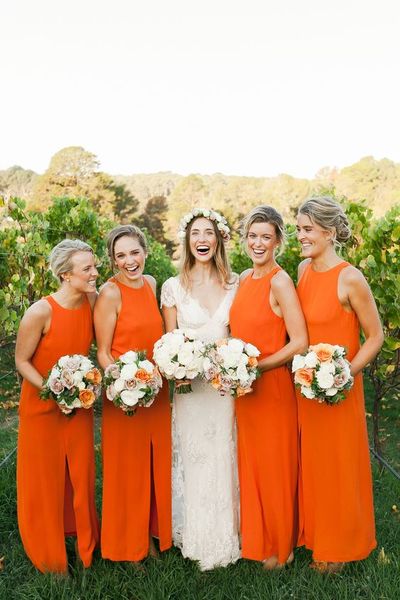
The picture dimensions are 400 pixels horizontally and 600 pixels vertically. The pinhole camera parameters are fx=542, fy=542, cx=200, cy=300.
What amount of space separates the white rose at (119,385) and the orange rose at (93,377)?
138 mm

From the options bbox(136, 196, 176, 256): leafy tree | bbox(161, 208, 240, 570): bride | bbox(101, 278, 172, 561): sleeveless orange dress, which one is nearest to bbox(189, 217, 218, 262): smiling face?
bbox(161, 208, 240, 570): bride

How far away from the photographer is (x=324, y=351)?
11.9 feet

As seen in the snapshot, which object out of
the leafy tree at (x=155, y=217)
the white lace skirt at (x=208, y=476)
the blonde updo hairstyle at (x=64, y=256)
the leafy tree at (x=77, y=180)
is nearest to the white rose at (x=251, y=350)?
the white lace skirt at (x=208, y=476)

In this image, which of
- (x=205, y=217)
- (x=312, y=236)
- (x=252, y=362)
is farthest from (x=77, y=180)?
(x=252, y=362)

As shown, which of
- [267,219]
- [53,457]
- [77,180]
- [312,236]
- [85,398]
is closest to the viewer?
[85,398]

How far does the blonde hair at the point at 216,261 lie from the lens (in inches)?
179

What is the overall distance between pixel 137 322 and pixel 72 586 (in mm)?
1985

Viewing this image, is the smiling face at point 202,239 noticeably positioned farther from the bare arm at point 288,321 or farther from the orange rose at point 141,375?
the orange rose at point 141,375

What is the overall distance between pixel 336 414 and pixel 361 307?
809 millimetres

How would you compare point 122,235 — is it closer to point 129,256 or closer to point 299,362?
point 129,256

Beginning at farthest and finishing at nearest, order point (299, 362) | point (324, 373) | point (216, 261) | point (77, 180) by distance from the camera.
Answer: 1. point (77, 180)
2. point (216, 261)
3. point (299, 362)
4. point (324, 373)

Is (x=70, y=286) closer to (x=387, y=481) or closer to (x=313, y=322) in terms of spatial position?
(x=313, y=322)

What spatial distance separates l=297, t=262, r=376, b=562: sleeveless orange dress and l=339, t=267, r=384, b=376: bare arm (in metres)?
0.06

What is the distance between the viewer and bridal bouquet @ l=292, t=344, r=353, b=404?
3.57m
